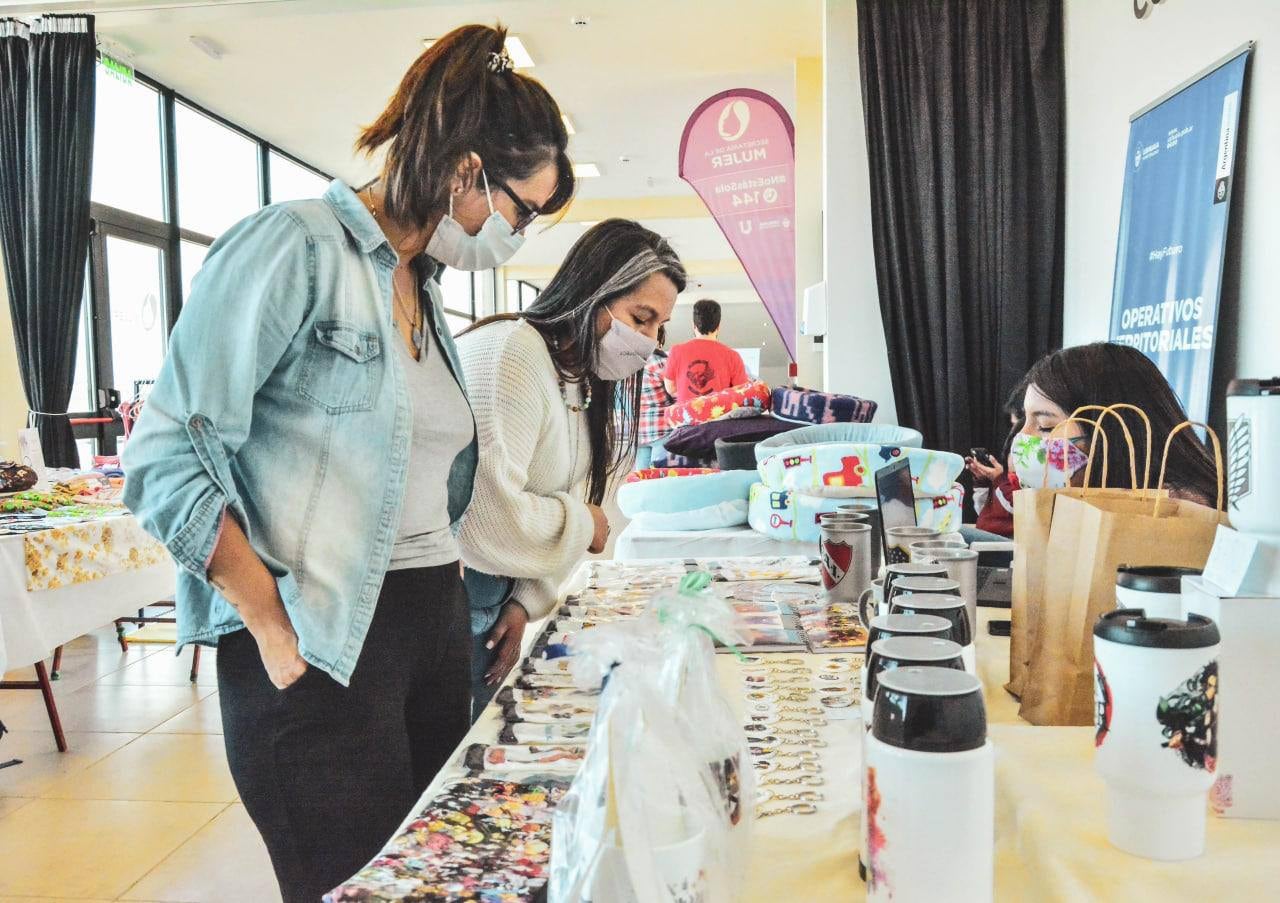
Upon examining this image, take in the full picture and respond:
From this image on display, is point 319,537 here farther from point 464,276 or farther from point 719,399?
point 464,276

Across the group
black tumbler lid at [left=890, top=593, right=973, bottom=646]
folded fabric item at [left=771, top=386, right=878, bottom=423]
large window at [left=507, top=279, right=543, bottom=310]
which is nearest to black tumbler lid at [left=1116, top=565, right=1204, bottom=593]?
black tumbler lid at [left=890, top=593, right=973, bottom=646]

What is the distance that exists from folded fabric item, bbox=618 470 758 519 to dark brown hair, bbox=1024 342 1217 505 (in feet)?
3.31

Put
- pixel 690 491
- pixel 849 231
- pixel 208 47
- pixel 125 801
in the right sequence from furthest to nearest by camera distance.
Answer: pixel 208 47, pixel 849 231, pixel 690 491, pixel 125 801

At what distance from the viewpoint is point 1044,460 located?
178 cm

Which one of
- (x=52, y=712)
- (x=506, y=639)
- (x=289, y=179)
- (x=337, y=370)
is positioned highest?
(x=289, y=179)

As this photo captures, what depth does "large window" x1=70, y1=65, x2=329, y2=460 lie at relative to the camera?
6012 millimetres

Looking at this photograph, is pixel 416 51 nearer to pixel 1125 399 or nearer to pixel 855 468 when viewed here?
pixel 855 468

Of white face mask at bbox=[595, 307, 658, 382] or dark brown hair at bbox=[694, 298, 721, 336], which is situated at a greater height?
dark brown hair at bbox=[694, 298, 721, 336]

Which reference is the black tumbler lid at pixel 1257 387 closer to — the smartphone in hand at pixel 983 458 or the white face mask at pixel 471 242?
the white face mask at pixel 471 242

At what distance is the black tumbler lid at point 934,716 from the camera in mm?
578

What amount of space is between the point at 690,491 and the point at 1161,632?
7.70ft

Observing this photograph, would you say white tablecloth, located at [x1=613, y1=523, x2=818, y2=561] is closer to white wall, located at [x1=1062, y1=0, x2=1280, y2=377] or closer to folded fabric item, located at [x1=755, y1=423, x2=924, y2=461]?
folded fabric item, located at [x1=755, y1=423, x2=924, y2=461]

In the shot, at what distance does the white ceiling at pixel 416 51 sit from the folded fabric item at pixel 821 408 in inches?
97.9

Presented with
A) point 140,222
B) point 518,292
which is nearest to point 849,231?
point 140,222
